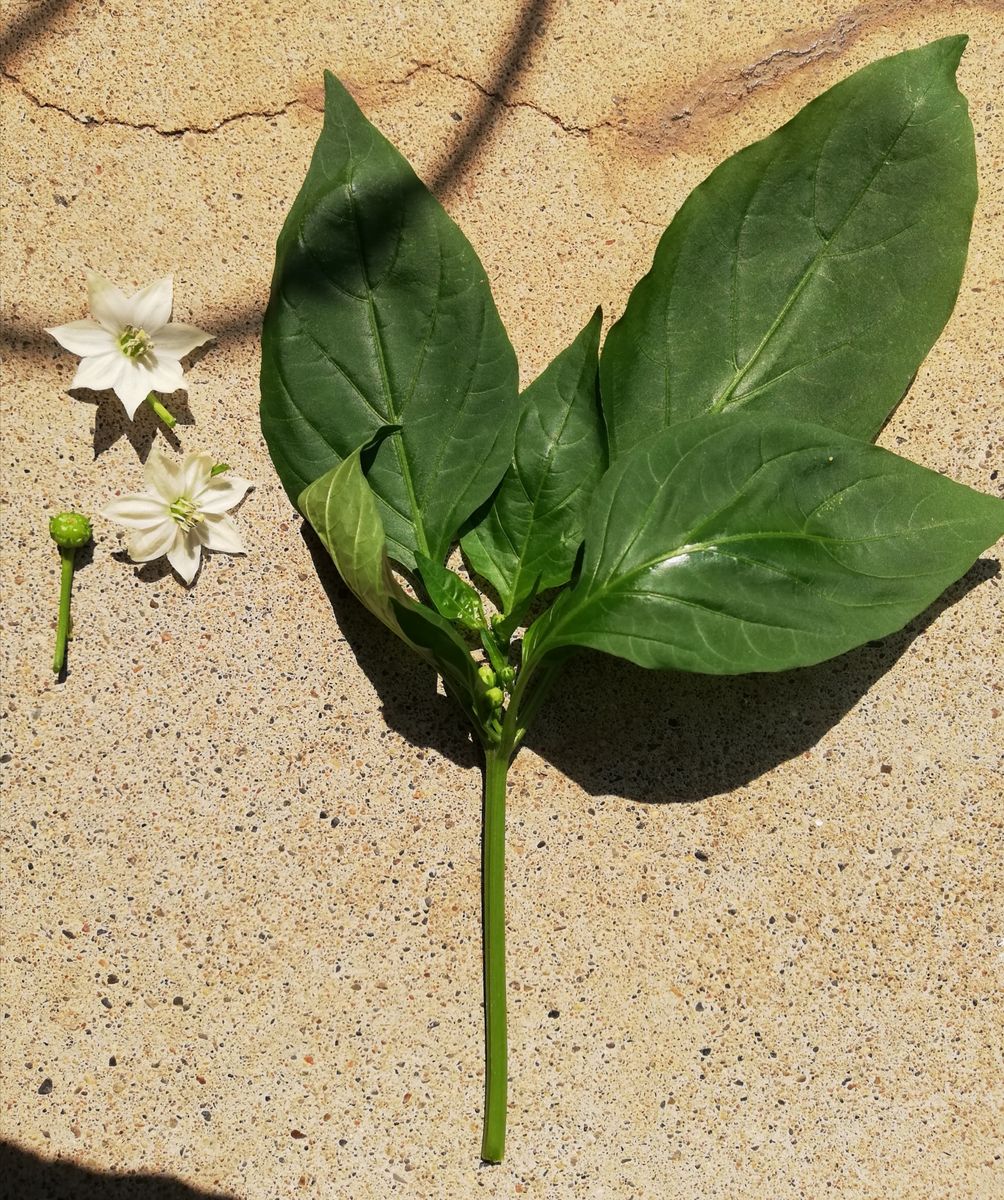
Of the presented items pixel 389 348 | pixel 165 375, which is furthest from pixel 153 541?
pixel 389 348

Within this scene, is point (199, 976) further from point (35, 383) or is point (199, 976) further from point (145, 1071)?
point (35, 383)

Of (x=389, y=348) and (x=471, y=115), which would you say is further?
(x=471, y=115)

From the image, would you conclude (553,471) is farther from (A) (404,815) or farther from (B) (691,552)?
(A) (404,815)

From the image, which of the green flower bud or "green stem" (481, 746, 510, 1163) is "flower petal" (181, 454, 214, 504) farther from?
"green stem" (481, 746, 510, 1163)

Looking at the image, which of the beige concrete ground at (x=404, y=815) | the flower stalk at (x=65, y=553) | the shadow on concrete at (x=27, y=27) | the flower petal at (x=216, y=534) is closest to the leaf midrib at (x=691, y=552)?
the beige concrete ground at (x=404, y=815)

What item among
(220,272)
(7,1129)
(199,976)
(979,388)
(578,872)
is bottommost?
(7,1129)

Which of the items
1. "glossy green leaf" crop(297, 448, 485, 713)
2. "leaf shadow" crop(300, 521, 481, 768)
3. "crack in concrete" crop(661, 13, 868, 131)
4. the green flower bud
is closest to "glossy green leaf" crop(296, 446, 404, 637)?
"glossy green leaf" crop(297, 448, 485, 713)

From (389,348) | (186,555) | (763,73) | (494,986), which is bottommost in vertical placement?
(494,986)

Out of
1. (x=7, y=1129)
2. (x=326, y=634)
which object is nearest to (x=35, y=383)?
(x=326, y=634)
